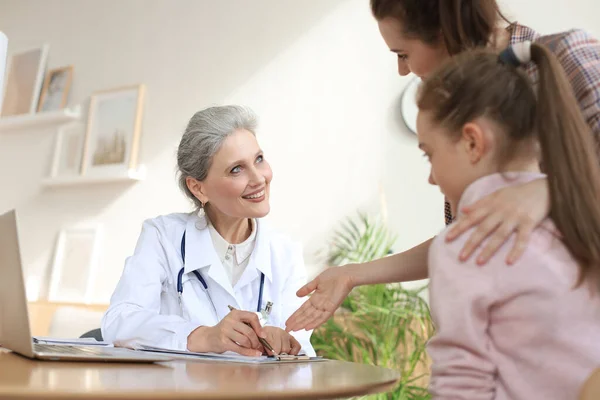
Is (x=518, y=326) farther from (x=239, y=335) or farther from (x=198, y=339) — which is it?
(x=198, y=339)

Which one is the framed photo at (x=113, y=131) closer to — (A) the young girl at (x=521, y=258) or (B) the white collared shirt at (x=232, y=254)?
(B) the white collared shirt at (x=232, y=254)

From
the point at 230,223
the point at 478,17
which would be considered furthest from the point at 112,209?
the point at 478,17

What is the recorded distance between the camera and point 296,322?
1.48 meters

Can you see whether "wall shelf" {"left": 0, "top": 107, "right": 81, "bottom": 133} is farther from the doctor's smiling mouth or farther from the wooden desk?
the wooden desk

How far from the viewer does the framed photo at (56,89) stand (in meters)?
4.72

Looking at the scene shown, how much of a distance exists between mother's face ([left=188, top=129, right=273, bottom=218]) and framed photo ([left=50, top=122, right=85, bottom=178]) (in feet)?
8.62

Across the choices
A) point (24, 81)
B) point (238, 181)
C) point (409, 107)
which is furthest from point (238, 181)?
point (24, 81)

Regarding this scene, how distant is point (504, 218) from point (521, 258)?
7 cm

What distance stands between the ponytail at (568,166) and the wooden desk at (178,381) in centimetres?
36

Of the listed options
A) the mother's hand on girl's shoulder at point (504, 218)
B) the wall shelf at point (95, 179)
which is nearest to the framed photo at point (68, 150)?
the wall shelf at point (95, 179)

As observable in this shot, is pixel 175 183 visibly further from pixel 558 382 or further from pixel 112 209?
pixel 558 382

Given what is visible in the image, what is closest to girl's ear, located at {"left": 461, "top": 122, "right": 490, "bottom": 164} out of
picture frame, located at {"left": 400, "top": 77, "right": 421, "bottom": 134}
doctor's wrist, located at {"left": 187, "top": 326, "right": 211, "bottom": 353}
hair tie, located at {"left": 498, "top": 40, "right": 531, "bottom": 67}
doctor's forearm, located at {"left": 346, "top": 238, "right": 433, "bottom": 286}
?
hair tie, located at {"left": 498, "top": 40, "right": 531, "bottom": 67}

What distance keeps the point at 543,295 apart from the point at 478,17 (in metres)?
0.67

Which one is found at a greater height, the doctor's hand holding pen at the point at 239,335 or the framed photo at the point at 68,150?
the framed photo at the point at 68,150
